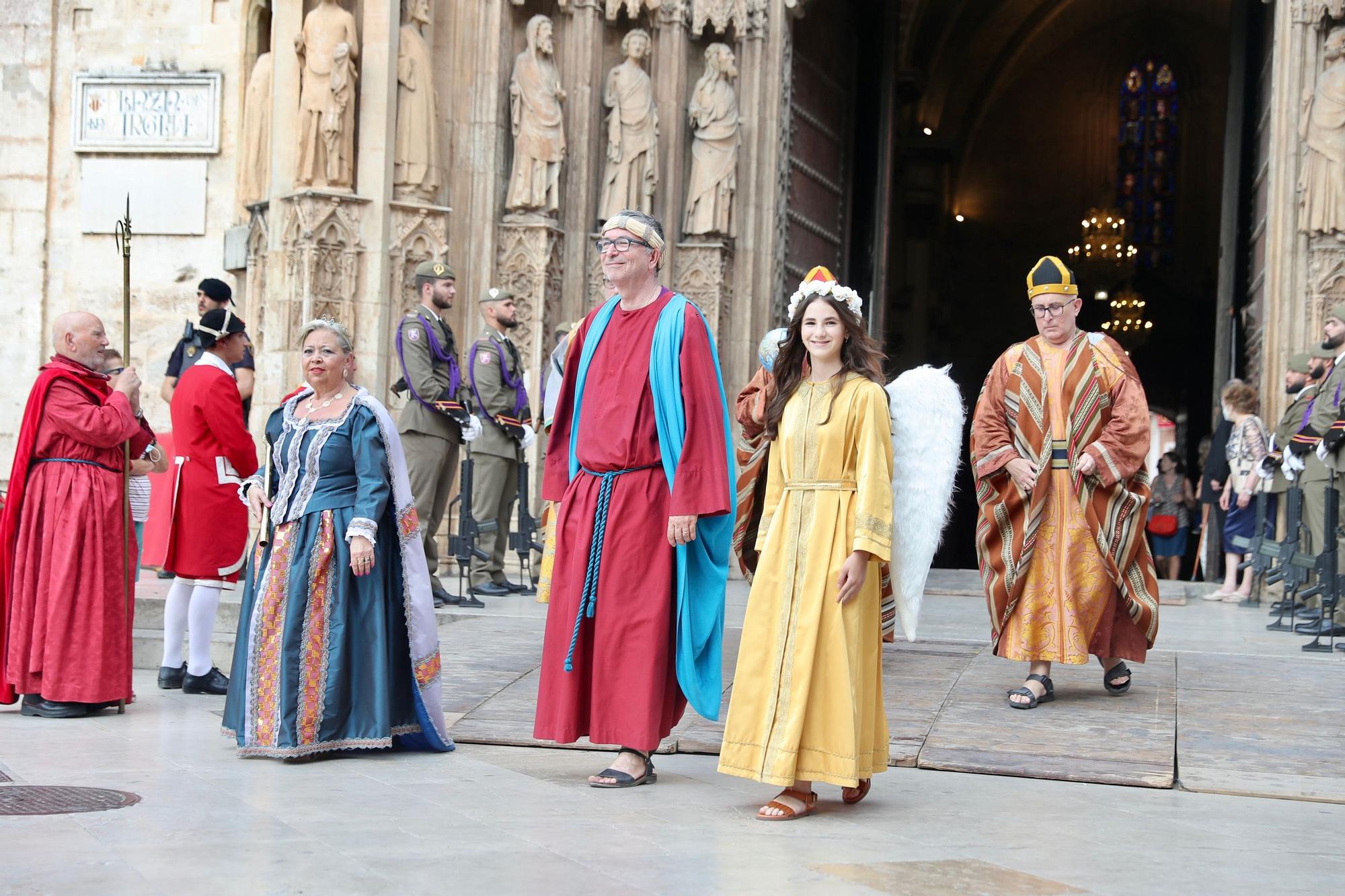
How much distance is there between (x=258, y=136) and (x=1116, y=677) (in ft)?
27.7

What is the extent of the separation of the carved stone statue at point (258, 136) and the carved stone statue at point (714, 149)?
3.30 m

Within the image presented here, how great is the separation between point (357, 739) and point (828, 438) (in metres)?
2.13

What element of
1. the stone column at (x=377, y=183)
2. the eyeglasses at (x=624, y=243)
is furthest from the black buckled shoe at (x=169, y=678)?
the stone column at (x=377, y=183)

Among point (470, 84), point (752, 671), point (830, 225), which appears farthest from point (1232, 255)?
point (752, 671)

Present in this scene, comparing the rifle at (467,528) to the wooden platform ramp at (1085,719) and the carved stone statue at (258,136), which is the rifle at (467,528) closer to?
the wooden platform ramp at (1085,719)

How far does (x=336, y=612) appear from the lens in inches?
238

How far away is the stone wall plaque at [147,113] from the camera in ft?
44.7

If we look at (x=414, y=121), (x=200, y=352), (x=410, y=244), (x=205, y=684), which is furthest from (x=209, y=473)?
(x=414, y=121)

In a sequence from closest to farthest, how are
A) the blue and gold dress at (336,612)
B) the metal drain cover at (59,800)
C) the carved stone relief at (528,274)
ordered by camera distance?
the metal drain cover at (59,800)
the blue and gold dress at (336,612)
the carved stone relief at (528,274)

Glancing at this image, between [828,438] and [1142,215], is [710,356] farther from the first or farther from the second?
[1142,215]

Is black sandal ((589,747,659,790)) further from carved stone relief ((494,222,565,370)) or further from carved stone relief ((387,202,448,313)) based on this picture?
carved stone relief ((494,222,565,370))

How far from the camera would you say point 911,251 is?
82.7 feet

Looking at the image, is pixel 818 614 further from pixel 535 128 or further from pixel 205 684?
pixel 535 128

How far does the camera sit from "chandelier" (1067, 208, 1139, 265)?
87.8ft
